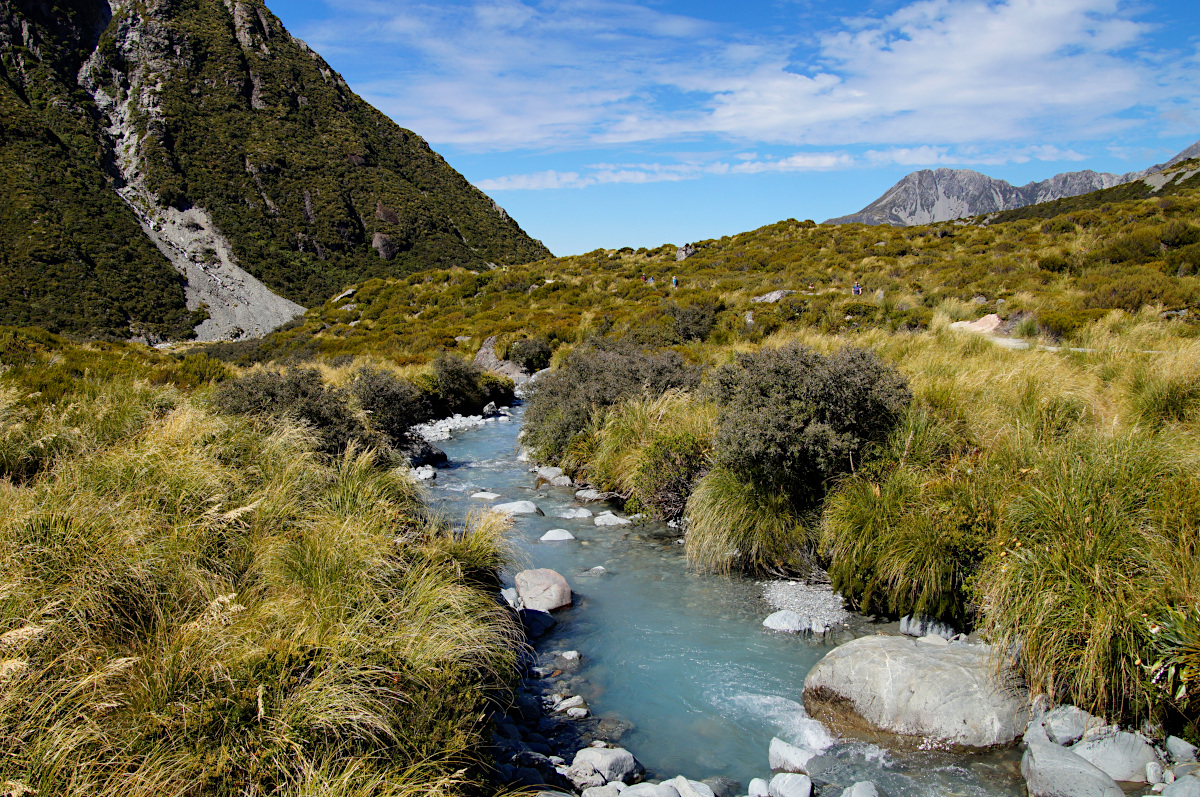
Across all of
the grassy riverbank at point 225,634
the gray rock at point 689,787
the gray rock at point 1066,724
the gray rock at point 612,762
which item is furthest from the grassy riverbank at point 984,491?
the grassy riverbank at point 225,634

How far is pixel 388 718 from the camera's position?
3314 millimetres

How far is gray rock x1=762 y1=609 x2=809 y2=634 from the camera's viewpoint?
6.19m

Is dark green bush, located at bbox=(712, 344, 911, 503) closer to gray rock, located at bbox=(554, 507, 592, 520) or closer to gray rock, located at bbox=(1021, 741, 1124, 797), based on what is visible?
gray rock, located at bbox=(554, 507, 592, 520)

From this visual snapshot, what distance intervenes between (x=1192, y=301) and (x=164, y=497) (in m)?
22.5

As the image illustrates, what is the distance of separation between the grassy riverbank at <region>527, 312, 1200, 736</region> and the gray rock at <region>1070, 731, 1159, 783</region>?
0.53ft

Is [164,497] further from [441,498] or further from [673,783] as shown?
[441,498]

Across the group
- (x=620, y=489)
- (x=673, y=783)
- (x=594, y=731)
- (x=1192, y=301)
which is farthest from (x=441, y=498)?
(x=1192, y=301)

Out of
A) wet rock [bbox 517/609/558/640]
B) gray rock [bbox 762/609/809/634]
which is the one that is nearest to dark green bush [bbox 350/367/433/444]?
wet rock [bbox 517/609/558/640]

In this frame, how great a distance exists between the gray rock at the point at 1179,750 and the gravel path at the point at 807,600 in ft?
8.60

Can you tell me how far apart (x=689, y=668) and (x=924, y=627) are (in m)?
2.20

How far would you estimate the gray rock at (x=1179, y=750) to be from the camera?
12.5 feet

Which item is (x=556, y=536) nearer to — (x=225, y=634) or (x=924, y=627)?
(x=924, y=627)

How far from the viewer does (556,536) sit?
9062mm

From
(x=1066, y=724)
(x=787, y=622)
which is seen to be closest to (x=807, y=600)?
(x=787, y=622)
